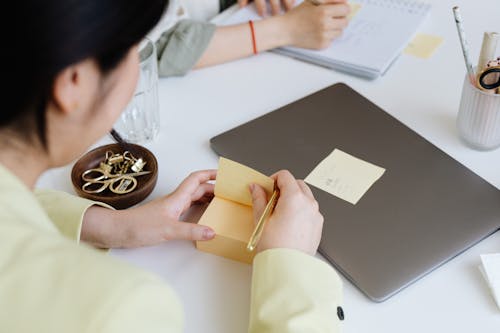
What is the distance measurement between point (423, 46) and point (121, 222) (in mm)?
782

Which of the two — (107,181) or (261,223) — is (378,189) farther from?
(107,181)

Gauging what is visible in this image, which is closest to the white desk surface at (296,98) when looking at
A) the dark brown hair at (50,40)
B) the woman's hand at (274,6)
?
the woman's hand at (274,6)

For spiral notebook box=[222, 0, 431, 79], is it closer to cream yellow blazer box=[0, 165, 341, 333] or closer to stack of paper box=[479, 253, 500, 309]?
stack of paper box=[479, 253, 500, 309]

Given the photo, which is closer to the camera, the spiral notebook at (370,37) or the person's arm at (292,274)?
the person's arm at (292,274)

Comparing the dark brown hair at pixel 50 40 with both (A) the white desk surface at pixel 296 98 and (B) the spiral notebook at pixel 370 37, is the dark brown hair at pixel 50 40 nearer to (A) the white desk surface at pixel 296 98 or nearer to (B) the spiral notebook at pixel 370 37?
(A) the white desk surface at pixel 296 98

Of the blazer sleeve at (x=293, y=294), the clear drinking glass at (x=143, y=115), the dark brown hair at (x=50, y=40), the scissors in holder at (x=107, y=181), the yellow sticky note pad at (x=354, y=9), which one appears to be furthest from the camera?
the yellow sticky note pad at (x=354, y=9)

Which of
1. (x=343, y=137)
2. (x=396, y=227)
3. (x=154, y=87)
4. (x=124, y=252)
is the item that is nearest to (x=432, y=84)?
(x=343, y=137)

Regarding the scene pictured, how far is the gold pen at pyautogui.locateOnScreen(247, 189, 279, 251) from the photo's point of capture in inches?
31.1

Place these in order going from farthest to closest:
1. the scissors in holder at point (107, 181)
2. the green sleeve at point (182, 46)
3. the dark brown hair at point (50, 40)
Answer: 1. the green sleeve at point (182, 46)
2. the scissors in holder at point (107, 181)
3. the dark brown hair at point (50, 40)

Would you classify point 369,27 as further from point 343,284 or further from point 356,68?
point 343,284

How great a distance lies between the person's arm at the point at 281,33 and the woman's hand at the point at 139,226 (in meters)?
0.45

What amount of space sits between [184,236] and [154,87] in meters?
0.34

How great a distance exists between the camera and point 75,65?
505mm

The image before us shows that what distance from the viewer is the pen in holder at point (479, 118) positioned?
958 mm
